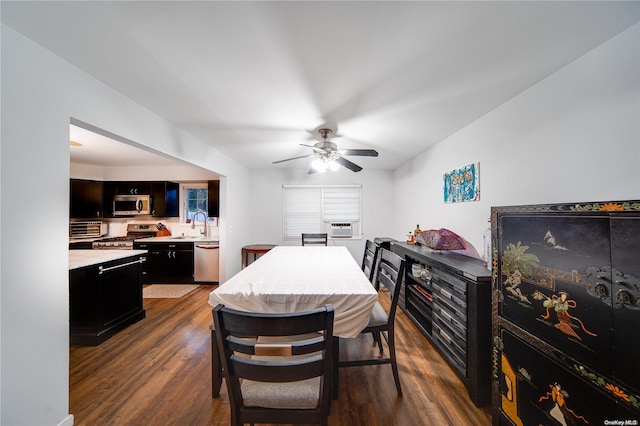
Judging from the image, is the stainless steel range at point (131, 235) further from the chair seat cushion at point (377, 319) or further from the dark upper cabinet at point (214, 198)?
the chair seat cushion at point (377, 319)

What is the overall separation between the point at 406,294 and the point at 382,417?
1.67 metres

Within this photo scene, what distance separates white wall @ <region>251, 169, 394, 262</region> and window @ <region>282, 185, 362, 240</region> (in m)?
0.12

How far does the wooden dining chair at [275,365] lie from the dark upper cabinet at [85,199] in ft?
17.6

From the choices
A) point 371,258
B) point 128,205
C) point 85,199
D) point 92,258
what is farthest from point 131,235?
point 371,258

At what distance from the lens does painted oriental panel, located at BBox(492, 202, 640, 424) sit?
90 centimetres

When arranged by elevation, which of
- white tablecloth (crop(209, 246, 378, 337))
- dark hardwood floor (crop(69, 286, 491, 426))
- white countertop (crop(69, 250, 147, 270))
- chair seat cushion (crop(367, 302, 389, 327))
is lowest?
dark hardwood floor (crop(69, 286, 491, 426))

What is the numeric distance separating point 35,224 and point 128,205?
3.98m

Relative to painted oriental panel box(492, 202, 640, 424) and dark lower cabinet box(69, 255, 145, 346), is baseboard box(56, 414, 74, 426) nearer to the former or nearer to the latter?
dark lower cabinet box(69, 255, 145, 346)

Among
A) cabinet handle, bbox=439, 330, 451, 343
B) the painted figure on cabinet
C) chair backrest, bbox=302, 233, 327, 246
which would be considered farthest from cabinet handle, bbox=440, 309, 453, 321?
chair backrest, bbox=302, 233, 327, 246

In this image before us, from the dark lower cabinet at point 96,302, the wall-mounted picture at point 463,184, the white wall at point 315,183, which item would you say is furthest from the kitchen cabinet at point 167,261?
the wall-mounted picture at point 463,184

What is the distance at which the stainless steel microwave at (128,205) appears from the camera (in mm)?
4699

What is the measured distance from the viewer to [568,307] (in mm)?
1080

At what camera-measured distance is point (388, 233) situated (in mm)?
5281

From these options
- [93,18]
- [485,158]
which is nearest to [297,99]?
[93,18]
